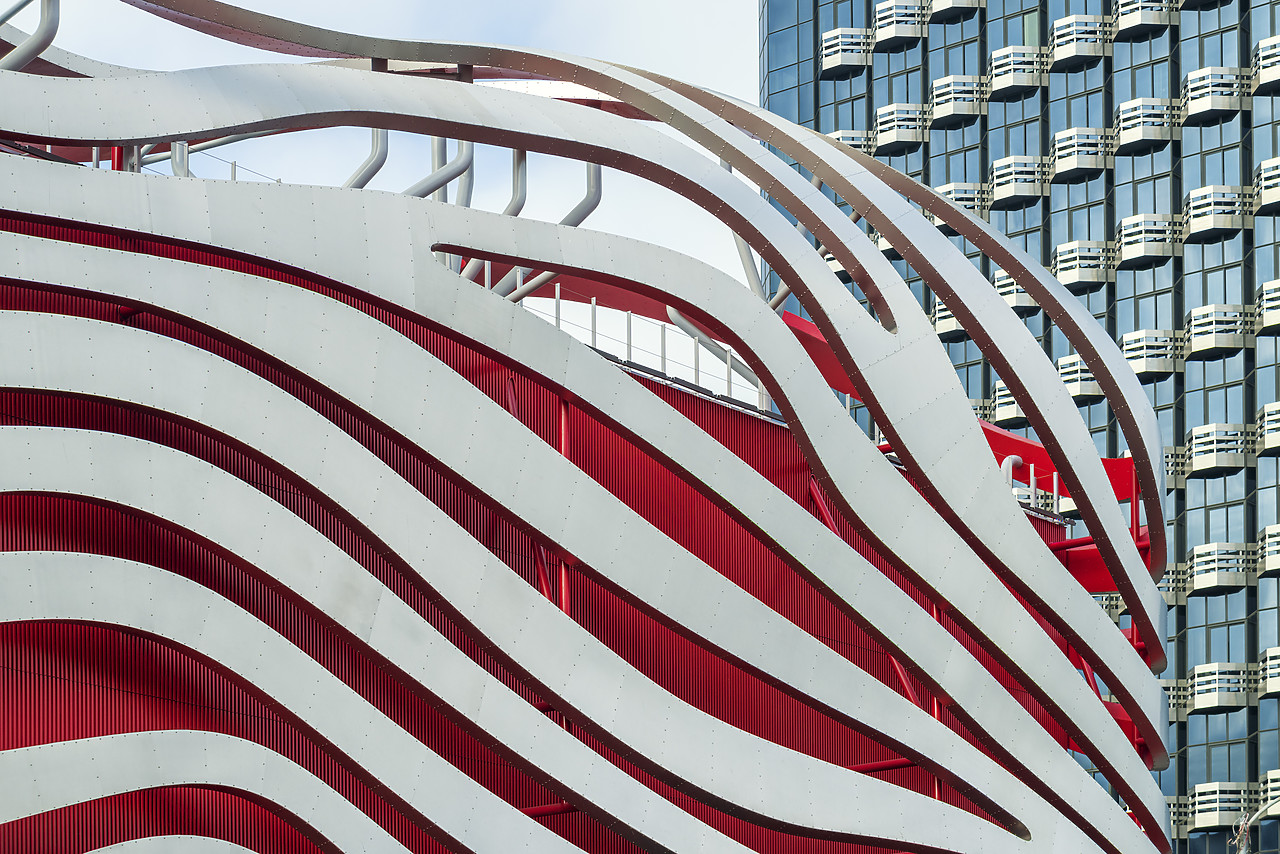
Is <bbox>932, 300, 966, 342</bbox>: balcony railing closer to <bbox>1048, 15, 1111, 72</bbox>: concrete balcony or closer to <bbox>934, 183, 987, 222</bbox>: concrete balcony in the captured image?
<bbox>934, 183, 987, 222</bbox>: concrete balcony

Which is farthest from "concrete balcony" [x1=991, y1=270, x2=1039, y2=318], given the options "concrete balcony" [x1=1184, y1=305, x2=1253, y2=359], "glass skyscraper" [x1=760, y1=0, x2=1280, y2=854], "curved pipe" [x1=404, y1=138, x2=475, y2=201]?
"curved pipe" [x1=404, y1=138, x2=475, y2=201]

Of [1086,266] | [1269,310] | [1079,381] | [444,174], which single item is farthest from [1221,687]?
[444,174]

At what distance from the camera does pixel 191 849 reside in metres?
17.2

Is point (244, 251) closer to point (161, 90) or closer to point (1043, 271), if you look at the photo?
point (161, 90)

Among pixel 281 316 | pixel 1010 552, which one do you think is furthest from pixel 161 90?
pixel 1010 552

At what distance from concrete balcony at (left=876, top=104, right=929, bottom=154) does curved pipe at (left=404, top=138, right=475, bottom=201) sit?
62.3 meters

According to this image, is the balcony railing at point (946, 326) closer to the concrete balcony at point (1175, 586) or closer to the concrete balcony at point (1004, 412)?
the concrete balcony at point (1004, 412)

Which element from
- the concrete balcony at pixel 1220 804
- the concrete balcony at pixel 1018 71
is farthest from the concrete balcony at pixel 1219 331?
the concrete balcony at pixel 1220 804

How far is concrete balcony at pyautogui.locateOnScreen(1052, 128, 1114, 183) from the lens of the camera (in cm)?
8031

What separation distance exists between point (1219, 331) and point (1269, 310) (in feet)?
7.29

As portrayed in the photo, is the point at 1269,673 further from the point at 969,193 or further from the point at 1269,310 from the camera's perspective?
the point at 969,193

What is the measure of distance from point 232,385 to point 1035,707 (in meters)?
18.6

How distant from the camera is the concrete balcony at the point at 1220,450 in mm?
73312

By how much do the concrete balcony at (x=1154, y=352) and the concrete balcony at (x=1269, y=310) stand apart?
12.0 ft
